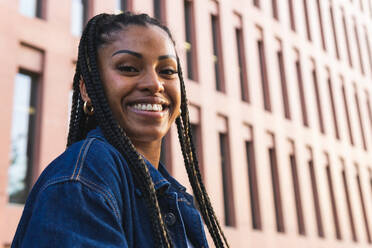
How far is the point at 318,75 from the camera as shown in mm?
18031

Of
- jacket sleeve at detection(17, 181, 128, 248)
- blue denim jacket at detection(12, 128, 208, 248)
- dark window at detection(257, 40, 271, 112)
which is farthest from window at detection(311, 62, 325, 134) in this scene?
jacket sleeve at detection(17, 181, 128, 248)

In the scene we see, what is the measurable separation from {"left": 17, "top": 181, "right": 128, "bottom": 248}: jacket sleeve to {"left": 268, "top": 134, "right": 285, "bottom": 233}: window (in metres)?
13.2

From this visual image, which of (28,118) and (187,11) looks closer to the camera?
(28,118)

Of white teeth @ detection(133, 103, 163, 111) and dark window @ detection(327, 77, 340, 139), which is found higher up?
dark window @ detection(327, 77, 340, 139)

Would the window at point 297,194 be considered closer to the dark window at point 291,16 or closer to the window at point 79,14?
the dark window at point 291,16

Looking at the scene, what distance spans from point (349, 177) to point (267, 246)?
22.8 feet

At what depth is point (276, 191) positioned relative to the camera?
46.0ft

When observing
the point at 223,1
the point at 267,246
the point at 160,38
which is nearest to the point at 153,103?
the point at 160,38

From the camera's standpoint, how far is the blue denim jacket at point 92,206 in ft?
3.49

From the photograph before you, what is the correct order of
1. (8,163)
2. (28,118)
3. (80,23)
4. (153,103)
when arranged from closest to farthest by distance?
(153,103) → (8,163) → (28,118) → (80,23)

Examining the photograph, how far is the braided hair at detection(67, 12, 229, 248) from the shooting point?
53.4 inches

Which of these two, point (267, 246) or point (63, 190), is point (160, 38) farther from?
point (267, 246)

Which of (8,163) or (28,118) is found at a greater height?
(28,118)

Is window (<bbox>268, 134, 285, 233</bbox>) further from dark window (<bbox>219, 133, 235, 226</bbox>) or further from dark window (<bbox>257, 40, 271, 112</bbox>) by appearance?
dark window (<bbox>219, 133, 235, 226</bbox>)
